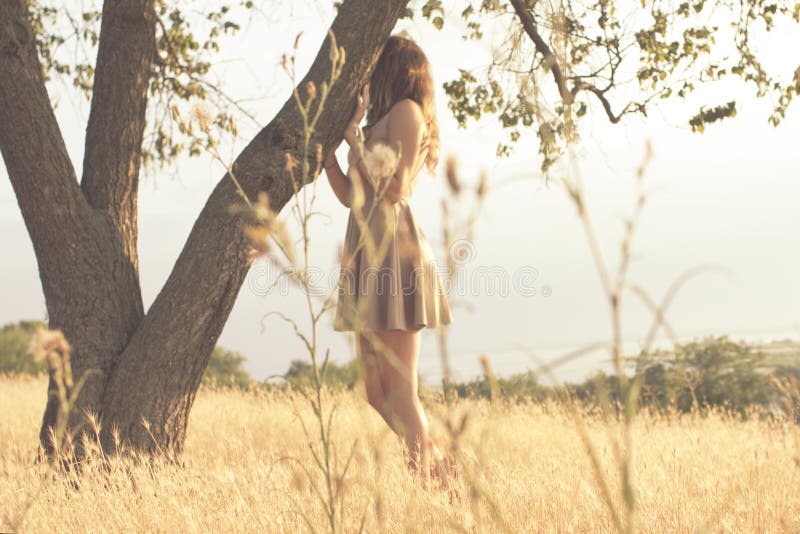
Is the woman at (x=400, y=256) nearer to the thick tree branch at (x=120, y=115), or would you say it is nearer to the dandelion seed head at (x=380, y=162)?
the thick tree branch at (x=120, y=115)

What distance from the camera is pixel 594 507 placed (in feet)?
11.4

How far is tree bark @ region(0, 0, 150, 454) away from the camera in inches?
200

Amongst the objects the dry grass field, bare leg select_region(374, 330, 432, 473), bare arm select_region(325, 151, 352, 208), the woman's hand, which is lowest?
the dry grass field

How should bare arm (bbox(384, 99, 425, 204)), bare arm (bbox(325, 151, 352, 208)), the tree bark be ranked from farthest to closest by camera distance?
1. the tree bark
2. bare arm (bbox(325, 151, 352, 208))
3. bare arm (bbox(384, 99, 425, 204))

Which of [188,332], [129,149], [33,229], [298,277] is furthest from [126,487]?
[298,277]

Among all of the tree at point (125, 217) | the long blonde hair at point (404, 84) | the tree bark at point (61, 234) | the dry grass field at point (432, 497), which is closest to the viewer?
the dry grass field at point (432, 497)

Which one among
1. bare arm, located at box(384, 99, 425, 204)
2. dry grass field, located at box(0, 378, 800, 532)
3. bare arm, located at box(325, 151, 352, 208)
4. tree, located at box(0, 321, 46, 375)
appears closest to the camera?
dry grass field, located at box(0, 378, 800, 532)

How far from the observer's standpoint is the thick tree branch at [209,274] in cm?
479

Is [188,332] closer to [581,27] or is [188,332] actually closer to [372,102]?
[372,102]

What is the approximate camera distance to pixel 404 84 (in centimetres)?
457

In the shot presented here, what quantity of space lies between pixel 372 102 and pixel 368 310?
1.33 metres

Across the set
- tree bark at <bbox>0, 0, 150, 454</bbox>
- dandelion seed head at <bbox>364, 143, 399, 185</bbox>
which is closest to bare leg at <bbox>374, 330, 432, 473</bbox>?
tree bark at <bbox>0, 0, 150, 454</bbox>

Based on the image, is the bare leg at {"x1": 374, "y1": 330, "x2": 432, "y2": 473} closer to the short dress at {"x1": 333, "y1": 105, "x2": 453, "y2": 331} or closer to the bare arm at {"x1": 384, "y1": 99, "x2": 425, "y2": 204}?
the short dress at {"x1": 333, "y1": 105, "x2": 453, "y2": 331}

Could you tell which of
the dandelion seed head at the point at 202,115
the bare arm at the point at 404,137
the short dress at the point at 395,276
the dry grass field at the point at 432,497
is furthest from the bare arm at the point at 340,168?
the dandelion seed head at the point at 202,115
